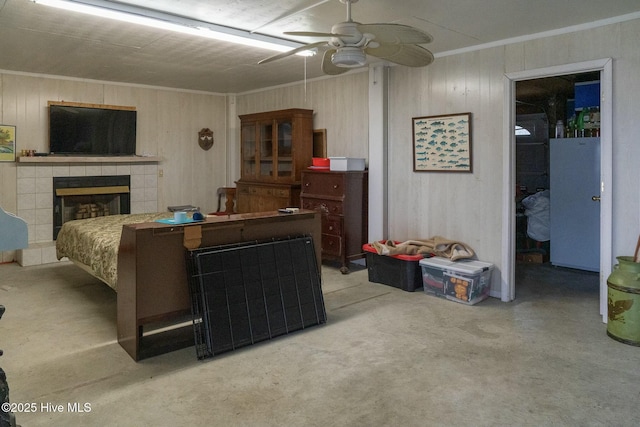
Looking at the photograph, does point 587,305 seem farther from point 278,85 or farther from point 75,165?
point 75,165

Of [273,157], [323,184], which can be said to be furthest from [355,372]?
[273,157]

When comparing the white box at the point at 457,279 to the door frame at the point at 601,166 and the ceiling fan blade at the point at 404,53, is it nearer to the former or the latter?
the door frame at the point at 601,166

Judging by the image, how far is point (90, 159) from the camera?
20.5 feet

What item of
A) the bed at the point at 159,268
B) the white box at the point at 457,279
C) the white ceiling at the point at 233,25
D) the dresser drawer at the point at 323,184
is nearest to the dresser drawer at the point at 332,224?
the dresser drawer at the point at 323,184

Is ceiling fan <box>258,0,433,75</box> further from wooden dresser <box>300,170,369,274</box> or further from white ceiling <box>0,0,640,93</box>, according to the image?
wooden dresser <box>300,170,369,274</box>

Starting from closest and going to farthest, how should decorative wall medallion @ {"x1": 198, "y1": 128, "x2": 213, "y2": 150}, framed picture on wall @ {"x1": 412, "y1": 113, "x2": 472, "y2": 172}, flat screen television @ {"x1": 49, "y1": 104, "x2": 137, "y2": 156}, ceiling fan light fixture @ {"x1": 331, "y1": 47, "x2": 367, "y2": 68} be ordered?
ceiling fan light fixture @ {"x1": 331, "y1": 47, "x2": 367, "y2": 68} → framed picture on wall @ {"x1": 412, "y1": 113, "x2": 472, "y2": 172} → flat screen television @ {"x1": 49, "y1": 104, "x2": 137, "y2": 156} → decorative wall medallion @ {"x1": 198, "y1": 128, "x2": 213, "y2": 150}

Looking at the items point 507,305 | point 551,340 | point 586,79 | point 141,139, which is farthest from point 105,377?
point 586,79

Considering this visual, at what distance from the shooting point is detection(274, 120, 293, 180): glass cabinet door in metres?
6.19

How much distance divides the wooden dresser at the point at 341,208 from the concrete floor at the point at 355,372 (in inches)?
48.7

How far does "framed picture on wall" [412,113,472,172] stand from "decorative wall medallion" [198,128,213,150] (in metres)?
3.82

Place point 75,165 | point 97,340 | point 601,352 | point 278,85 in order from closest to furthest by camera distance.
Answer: point 601,352
point 97,340
point 75,165
point 278,85

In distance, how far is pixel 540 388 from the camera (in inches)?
105

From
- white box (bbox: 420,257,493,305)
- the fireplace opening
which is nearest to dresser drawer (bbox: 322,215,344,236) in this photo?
white box (bbox: 420,257,493,305)

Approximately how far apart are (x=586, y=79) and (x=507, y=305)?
3410mm
